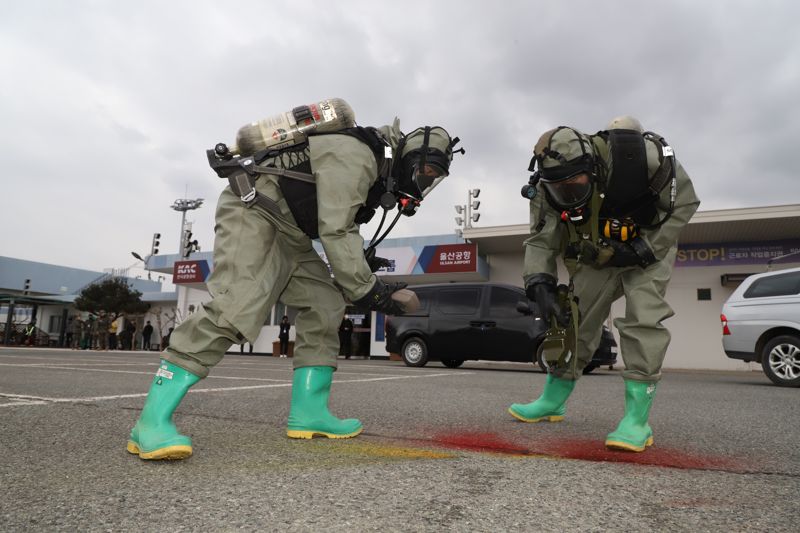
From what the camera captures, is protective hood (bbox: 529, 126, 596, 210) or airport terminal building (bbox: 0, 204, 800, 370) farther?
airport terminal building (bbox: 0, 204, 800, 370)

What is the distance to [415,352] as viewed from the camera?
36.7ft

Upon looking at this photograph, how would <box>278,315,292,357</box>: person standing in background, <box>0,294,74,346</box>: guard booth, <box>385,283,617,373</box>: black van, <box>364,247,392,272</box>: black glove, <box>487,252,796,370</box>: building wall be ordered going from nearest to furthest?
<box>364,247,392,272</box>: black glove → <box>385,283,617,373</box>: black van → <box>487,252,796,370</box>: building wall → <box>278,315,292,357</box>: person standing in background → <box>0,294,74,346</box>: guard booth

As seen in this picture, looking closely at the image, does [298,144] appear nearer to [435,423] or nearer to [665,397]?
[435,423]

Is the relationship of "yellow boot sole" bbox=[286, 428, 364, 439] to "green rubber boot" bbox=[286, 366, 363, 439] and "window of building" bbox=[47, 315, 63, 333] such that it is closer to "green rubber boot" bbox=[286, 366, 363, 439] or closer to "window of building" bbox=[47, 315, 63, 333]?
"green rubber boot" bbox=[286, 366, 363, 439]

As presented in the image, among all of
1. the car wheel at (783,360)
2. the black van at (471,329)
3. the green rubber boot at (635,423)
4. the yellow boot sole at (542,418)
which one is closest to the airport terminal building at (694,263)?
the black van at (471,329)

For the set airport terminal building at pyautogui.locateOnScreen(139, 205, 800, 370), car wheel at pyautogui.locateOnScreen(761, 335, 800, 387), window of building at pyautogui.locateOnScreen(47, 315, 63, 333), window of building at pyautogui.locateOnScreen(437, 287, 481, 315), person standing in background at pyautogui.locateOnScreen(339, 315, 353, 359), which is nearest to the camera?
car wheel at pyautogui.locateOnScreen(761, 335, 800, 387)

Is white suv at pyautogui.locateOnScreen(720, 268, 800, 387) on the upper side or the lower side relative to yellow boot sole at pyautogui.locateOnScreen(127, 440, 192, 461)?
upper

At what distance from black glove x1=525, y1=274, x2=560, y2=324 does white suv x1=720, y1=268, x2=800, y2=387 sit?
6.18 metres

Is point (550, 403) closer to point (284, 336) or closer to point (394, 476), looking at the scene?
point (394, 476)

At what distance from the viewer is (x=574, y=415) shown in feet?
11.1

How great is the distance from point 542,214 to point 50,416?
2694mm

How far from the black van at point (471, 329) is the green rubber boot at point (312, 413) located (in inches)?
298

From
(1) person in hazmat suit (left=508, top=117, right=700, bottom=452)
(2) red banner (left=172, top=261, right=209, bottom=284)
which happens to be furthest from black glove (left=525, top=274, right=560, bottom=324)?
(2) red banner (left=172, top=261, right=209, bottom=284)

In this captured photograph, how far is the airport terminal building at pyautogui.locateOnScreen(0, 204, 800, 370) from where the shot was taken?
1513cm
